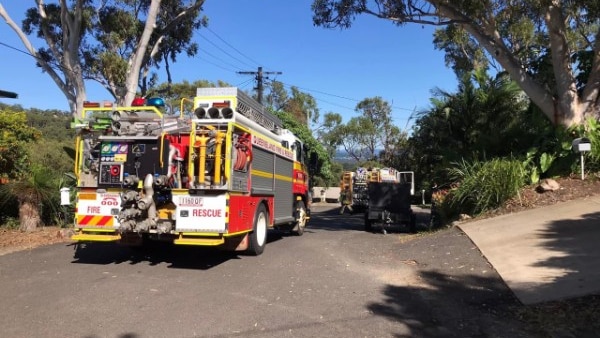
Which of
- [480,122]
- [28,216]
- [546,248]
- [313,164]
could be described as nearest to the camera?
[546,248]

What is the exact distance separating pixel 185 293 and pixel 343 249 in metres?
5.30

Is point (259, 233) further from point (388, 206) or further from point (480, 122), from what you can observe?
point (480, 122)

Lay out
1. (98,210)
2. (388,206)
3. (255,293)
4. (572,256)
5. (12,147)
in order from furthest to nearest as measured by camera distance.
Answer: (388,206), (12,147), (98,210), (572,256), (255,293)

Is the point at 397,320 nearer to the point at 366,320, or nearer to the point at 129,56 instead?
the point at 366,320

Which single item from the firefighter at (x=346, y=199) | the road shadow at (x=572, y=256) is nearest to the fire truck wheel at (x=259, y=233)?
the road shadow at (x=572, y=256)

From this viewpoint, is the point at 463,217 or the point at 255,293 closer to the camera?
the point at 255,293

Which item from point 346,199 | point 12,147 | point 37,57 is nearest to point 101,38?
point 37,57

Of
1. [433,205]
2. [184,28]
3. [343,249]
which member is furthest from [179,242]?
[184,28]

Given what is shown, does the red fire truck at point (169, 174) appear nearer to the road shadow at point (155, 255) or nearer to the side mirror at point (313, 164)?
the road shadow at point (155, 255)

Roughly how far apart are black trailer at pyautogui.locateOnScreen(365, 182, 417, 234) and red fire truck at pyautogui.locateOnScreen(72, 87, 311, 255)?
22.9 feet

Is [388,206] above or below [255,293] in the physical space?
above

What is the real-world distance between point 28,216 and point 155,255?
5.14 m

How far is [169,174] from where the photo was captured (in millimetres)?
9289

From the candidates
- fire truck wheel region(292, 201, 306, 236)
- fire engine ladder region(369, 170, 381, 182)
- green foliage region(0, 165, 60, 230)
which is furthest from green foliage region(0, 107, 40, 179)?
fire engine ladder region(369, 170, 381, 182)
